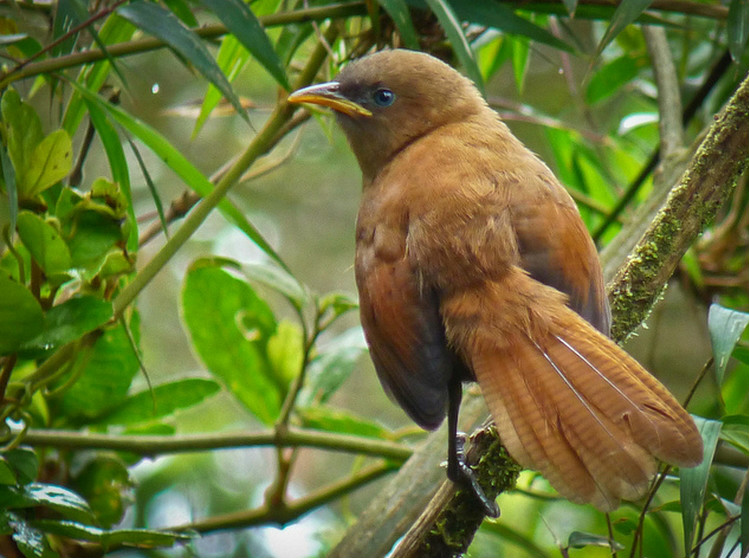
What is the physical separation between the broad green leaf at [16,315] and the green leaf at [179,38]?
2.04ft

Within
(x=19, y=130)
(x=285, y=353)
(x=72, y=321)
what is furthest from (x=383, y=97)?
(x=72, y=321)

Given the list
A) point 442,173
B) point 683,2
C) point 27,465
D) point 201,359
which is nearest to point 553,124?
point 683,2

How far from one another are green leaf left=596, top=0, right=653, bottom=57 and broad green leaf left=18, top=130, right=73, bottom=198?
1.30m

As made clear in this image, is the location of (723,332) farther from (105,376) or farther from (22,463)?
(105,376)

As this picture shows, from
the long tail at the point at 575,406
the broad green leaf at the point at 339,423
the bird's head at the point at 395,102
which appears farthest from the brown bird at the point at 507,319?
the broad green leaf at the point at 339,423

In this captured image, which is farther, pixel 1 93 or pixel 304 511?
pixel 304 511

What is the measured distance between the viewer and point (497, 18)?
8.33 ft

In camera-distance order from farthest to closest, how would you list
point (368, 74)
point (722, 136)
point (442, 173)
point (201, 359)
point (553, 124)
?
1. point (553, 124)
2. point (201, 359)
3. point (368, 74)
4. point (442, 173)
5. point (722, 136)

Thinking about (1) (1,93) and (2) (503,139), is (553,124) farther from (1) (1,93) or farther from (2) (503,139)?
(1) (1,93)

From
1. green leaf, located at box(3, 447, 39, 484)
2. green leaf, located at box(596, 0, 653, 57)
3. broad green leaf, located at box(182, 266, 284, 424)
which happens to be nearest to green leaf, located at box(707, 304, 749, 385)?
green leaf, located at box(596, 0, 653, 57)

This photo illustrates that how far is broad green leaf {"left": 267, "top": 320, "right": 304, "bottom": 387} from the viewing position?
10.6ft

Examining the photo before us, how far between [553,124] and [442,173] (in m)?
1.33

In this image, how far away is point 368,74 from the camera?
9.77ft

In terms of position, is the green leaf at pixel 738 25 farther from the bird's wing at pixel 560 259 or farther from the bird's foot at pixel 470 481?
the bird's foot at pixel 470 481
